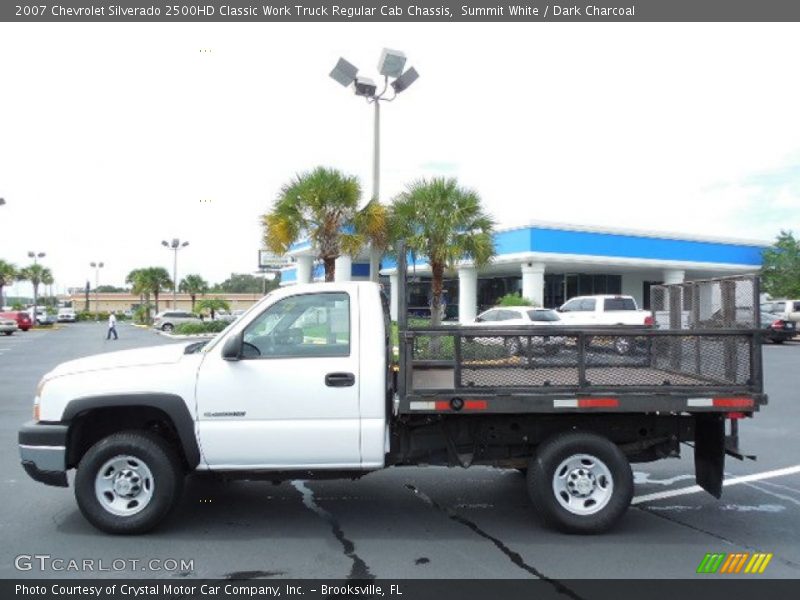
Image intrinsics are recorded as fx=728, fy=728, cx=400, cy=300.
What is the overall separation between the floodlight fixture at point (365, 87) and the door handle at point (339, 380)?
11.3 m

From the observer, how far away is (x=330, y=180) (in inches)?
781

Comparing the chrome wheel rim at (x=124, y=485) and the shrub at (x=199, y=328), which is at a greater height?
the shrub at (x=199, y=328)

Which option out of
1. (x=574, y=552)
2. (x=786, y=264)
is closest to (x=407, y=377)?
(x=574, y=552)

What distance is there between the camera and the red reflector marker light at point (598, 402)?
5.55 m

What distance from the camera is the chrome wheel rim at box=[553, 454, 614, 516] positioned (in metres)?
5.67

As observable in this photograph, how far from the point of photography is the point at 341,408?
18.1 ft

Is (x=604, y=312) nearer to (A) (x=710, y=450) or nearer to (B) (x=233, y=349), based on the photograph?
(A) (x=710, y=450)

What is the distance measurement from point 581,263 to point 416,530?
2833cm

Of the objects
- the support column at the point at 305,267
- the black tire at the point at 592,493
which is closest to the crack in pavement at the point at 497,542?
the black tire at the point at 592,493

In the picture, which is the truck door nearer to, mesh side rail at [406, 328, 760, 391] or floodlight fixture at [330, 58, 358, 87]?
mesh side rail at [406, 328, 760, 391]

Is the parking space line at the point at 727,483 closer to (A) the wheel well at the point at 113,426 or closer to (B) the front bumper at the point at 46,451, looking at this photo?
(A) the wheel well at the point at 113,426

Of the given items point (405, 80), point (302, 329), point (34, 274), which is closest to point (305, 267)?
point (405, 80)

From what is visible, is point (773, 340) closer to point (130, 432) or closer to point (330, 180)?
point (330, 180)

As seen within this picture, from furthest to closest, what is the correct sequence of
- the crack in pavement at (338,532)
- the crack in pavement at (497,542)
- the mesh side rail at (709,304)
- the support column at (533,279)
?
the support column at (533,279), the mesh side rail at (709,304), the crack in pavement at (338,532), the crack in pavement at (497,542)
